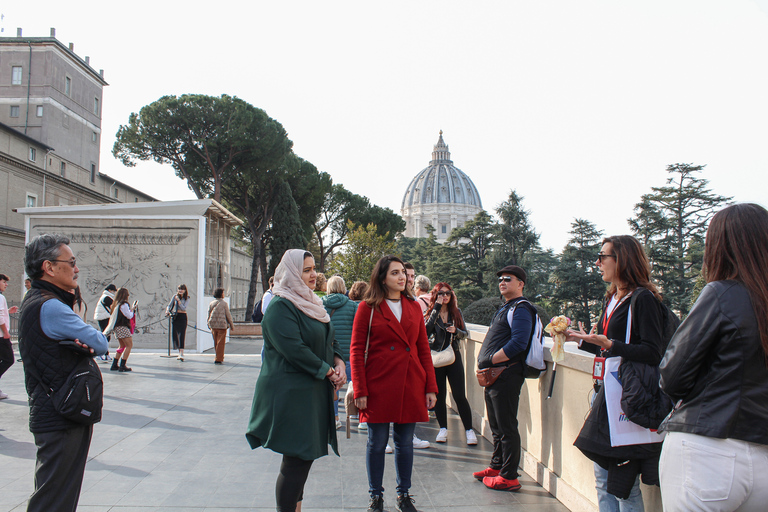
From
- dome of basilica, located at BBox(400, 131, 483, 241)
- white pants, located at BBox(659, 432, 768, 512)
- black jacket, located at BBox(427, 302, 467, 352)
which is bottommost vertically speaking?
white pants, located at BBox(659, 432, 768, 512)

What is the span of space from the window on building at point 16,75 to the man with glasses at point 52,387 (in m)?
40.2

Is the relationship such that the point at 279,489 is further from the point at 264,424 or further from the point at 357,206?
the point at 357,206

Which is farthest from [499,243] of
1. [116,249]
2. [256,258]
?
[116,249]

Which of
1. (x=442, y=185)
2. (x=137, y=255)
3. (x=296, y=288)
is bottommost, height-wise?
(x=296, y=288)

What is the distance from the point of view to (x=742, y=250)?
1812 millimetres

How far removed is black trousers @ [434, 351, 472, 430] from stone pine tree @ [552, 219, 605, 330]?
1348 inches

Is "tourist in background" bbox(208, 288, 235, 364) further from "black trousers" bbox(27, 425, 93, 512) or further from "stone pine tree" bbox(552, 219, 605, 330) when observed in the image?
"stone pine tree" bbox(552, 219, 605, 330)

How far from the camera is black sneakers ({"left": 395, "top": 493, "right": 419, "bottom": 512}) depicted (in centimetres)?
346

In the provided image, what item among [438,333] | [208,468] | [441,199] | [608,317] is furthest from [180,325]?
[441,199]

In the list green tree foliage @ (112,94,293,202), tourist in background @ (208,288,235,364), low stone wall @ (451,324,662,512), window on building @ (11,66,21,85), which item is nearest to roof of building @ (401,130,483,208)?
window on building @ (11,66,21,85)

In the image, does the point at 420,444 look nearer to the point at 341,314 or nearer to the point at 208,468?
the point at 341,314

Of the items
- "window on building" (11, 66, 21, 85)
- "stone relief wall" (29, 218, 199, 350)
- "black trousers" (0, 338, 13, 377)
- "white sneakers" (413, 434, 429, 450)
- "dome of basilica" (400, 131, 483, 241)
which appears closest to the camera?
"white sneakers" (413, 434, 429, 450)

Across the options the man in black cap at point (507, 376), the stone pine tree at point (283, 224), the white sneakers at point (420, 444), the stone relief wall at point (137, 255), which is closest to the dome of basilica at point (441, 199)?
the stone pine tree at point (283, 224)

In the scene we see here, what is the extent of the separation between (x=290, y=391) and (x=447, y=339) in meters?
2.64
